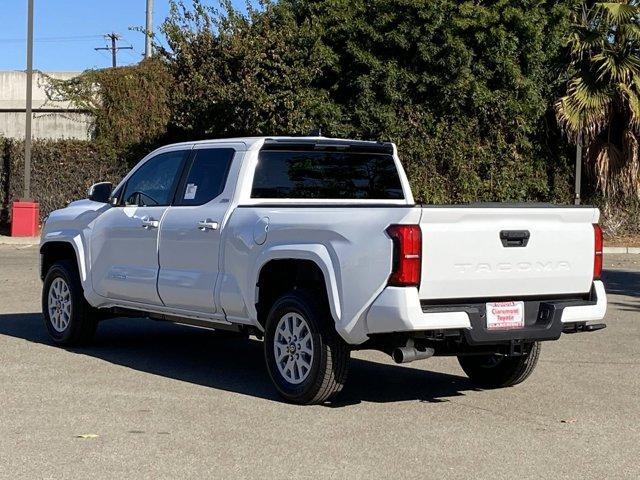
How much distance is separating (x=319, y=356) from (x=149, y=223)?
2.51 metres

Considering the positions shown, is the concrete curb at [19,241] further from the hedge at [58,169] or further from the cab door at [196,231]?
the cab door at [196,231]

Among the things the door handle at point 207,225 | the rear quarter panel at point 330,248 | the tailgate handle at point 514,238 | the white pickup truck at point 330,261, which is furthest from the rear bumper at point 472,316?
the door handle at point 207,225

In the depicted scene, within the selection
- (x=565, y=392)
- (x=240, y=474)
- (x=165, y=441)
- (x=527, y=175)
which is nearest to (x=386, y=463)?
(x=240, y=474)

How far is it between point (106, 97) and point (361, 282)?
25566 mm

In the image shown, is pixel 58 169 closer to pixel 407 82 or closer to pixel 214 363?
pixel 407 82

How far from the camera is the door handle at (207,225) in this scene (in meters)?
8.65

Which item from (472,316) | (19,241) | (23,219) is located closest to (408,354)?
(472,316)

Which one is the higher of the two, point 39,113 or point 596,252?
point 39,113

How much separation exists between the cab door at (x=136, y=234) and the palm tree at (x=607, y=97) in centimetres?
1959

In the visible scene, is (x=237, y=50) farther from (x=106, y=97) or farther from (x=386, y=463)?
(x=386, y=463)

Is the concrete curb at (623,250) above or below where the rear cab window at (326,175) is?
below

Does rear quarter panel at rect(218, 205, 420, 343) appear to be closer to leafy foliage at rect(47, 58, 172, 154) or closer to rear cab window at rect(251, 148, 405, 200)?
rear cab window at rect(251, 148, 405, 200)

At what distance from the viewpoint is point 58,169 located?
3025 cm

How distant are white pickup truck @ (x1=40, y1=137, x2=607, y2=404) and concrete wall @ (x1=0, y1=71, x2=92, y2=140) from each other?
22.9m
